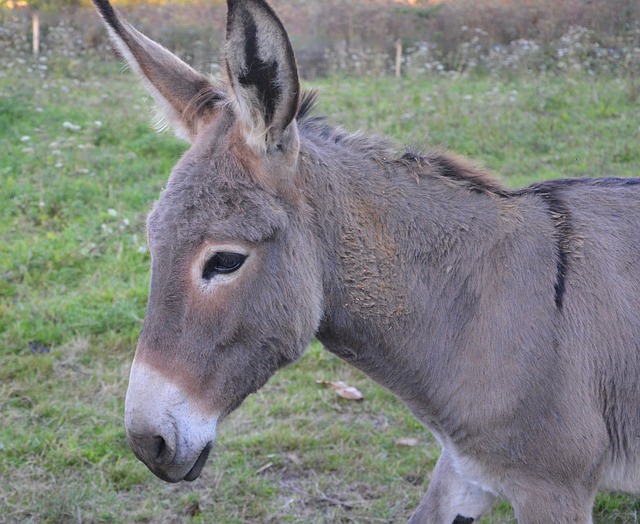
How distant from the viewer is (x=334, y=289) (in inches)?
98.8

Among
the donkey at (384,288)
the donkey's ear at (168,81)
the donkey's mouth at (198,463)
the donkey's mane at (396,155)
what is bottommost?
the donkey's mouth at (198,463)

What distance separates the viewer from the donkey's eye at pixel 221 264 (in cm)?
221

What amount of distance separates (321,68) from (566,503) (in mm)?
11214

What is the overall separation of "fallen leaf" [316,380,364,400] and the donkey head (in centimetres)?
238

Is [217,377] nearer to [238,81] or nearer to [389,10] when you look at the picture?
[238,81]

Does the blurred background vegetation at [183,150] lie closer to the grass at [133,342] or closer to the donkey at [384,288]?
the grass at [133,342]

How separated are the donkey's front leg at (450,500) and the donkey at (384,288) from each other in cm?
33

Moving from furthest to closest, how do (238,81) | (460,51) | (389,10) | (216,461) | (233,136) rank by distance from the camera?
(389,10) < (460,51) < (216,461) < (233,136) < (238,81)

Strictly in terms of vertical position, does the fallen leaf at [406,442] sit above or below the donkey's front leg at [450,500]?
below

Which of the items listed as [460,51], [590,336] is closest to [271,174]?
[590,336]

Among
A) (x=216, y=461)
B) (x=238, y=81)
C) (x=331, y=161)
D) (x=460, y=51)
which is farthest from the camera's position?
(x=460, y=51)

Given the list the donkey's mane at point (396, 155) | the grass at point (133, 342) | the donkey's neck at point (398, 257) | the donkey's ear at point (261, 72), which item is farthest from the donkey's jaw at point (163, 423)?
the grass at point (133, 342)

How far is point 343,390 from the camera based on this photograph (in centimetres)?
480

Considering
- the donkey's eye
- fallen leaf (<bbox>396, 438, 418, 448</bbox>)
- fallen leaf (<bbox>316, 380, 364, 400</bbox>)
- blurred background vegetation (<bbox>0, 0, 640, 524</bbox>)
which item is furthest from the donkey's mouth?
fallen leaf (<bbox>316, 380, 364, 400</bbox>)
